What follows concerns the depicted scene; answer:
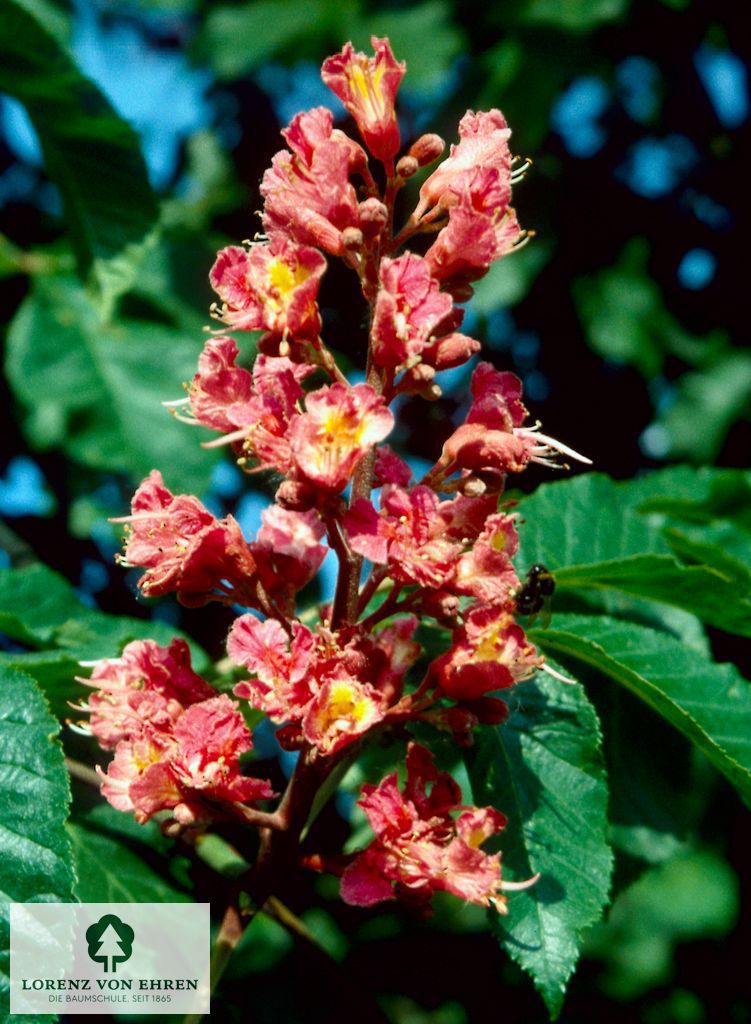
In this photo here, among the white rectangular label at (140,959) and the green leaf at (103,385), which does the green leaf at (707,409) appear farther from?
the white rectangular label at (140,959)

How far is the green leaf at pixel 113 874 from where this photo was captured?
2010 mm

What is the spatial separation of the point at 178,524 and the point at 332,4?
3.22 meters

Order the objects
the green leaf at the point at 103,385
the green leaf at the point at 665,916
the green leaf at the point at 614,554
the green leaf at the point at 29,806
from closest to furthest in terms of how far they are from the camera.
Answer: the green leaf at the point at 29,806
the green leaf at the point at 614,554
the green leaf at the point at 103,385
the green leaf at the point at 665,916

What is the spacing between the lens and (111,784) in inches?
67.0

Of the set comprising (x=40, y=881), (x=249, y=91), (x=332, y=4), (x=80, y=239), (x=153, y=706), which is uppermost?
(x=332, y=4)

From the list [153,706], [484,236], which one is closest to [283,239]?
[484,236]

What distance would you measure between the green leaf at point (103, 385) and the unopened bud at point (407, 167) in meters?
1.75

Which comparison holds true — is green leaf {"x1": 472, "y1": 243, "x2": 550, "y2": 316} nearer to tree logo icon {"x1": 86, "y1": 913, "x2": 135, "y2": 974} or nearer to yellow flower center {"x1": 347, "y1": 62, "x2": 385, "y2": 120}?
yellow flower center {"x1": 347, "y1": 62, "x2": 385, "y2": 120}

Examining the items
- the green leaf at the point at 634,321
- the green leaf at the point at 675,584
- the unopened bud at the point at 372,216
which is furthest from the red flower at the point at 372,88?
the green leaf at the point at 634,321

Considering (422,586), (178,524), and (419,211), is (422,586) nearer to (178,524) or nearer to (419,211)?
(178,524)

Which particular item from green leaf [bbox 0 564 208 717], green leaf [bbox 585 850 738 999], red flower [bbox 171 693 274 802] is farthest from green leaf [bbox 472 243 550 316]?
green leaf [bbox 585 850 738 999]

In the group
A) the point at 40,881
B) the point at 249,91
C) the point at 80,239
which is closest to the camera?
the point at 40,881

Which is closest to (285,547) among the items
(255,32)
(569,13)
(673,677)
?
(673,677)

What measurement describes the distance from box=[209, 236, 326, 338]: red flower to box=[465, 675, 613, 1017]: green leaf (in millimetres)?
723
